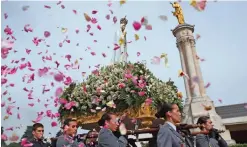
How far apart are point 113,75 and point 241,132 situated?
2837 cm

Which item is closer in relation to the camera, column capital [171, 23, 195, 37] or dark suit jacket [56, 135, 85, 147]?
dark suit jacket [56, 135, 85, 147]

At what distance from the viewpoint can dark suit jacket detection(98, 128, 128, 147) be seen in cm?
434

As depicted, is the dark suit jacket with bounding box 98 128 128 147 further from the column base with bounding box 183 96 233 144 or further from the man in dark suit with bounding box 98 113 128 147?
the column base with bounding box 183 96 233 144

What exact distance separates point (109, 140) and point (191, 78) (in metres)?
21.3

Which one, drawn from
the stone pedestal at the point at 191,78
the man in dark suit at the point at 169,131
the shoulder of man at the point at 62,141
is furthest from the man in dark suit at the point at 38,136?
the stone pedestal at the point at 191,78

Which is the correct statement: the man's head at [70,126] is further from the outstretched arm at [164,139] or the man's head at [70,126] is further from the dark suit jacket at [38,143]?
the outstretched arm at [164,139]

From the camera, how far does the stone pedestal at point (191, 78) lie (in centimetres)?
2280

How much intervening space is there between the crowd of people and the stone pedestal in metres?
17.5

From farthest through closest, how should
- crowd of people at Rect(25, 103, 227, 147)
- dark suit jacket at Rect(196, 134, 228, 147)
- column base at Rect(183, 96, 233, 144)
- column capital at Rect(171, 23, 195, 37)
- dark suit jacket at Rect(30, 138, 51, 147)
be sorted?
column capital at Rect(171, 23, 195, 37) → column base at Rect(183, 96, 233, 144) → dark suit jacket at Rect(30, 138, 51, 147) → dark suit jacket at Rect(196, 134, 228, 147) → crowd of people at Rect(25, 103, 227, 147)

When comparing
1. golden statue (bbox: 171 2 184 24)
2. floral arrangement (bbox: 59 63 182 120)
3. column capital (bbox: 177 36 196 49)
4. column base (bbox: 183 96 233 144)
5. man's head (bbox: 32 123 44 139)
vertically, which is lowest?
man's head (bbox: 32 123 44 139)

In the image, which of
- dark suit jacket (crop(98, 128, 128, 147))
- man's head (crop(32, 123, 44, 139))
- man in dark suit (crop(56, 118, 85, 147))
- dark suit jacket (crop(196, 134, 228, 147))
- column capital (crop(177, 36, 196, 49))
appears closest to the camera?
dark suit jacket (crop(98, 128, 128, 147))

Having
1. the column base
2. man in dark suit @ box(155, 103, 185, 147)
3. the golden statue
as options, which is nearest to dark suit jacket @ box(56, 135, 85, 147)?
man in dark suit @ box(155, 103, 185, 147)

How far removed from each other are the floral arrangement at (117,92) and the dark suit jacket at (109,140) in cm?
65

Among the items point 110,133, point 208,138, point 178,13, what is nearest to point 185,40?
point 178,13
